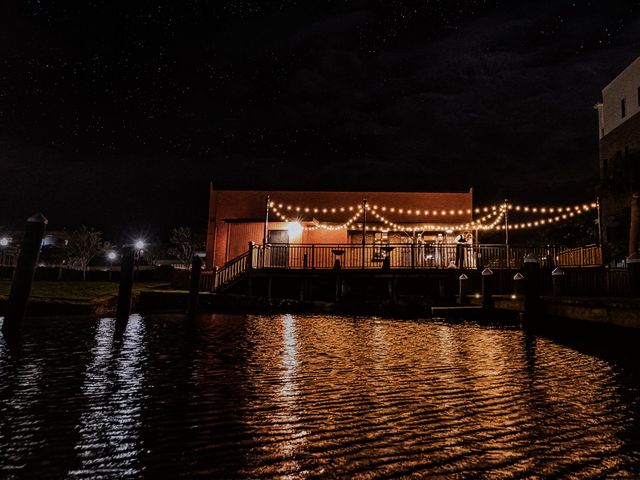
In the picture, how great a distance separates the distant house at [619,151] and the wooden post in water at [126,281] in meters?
20.2

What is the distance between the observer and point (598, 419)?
3363mm

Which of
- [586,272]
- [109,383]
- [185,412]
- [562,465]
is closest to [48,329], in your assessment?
[109,383]

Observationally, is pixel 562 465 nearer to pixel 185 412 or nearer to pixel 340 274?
pixel 185 412

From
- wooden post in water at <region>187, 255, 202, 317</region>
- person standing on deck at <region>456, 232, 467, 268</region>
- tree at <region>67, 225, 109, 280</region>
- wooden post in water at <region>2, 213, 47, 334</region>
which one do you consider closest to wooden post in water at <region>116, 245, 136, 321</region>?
wooden post in water at <region>2, 213, 47, 334</region>

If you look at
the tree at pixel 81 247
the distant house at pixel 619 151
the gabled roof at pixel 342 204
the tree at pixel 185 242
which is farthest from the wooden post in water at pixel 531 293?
the tree at pixel 185 242

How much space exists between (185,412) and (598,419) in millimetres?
3442

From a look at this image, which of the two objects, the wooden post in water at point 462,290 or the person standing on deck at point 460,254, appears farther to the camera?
the person standing on deck at point 460,254

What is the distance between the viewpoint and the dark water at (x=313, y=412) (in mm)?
2428

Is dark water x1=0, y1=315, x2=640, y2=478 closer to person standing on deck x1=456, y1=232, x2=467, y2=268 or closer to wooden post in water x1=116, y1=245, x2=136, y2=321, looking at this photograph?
wooden post in water x1=116, y1=245, x2=136, y2=321

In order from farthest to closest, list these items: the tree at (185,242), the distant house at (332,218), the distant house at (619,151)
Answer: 1. the tree at (185,242)
2. the distant house at (332,218)
3. the distant house at (619,151)

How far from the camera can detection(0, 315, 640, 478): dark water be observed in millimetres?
2428

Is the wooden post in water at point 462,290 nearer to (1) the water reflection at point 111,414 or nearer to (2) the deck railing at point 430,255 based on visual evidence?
(2) the deck railing at point 430,255

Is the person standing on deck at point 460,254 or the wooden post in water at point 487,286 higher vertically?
the person standing on deck at point 460,254

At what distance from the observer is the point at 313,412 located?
346 cm
